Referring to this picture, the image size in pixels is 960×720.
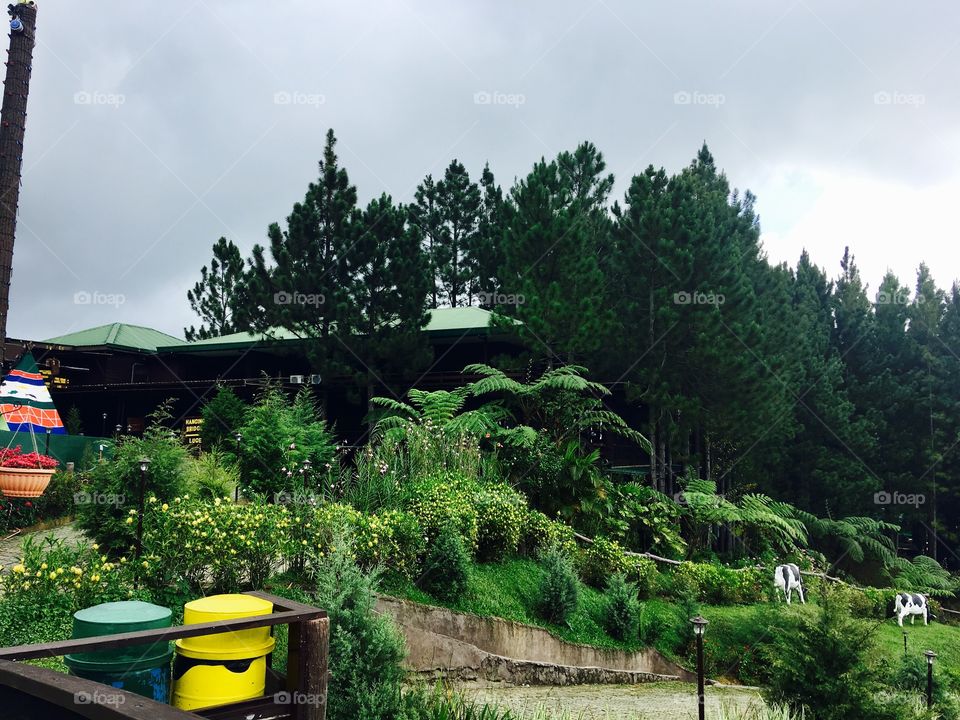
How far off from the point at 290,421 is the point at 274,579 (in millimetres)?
4898

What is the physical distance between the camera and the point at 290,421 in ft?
41.1

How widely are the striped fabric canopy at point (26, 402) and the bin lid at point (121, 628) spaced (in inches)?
456

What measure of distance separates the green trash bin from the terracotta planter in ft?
17.8

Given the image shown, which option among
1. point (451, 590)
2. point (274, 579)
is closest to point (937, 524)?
point (451, 590)

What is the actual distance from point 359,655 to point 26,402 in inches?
469

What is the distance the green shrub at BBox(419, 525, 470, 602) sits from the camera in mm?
9125

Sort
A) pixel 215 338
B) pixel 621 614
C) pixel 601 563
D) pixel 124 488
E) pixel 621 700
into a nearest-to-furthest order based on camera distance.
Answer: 1. pixel 124 488
2. pixel 621 700
3. pixel 621 614
4. pixel 601 563
5. pixel 215 338

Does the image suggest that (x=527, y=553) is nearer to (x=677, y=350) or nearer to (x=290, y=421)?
(x=290, y=421)

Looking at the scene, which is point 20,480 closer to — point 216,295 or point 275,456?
point 275,456

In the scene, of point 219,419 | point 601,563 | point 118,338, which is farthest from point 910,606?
point 118,338

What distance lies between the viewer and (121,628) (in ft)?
12.6

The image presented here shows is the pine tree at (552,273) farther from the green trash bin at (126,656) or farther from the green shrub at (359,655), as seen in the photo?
the green trash bin at (126,656)

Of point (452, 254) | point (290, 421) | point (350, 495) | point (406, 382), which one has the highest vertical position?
point (452, 254)

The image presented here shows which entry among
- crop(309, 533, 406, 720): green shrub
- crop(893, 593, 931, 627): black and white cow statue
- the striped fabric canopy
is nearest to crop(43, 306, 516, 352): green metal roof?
the striped fabric canopy
